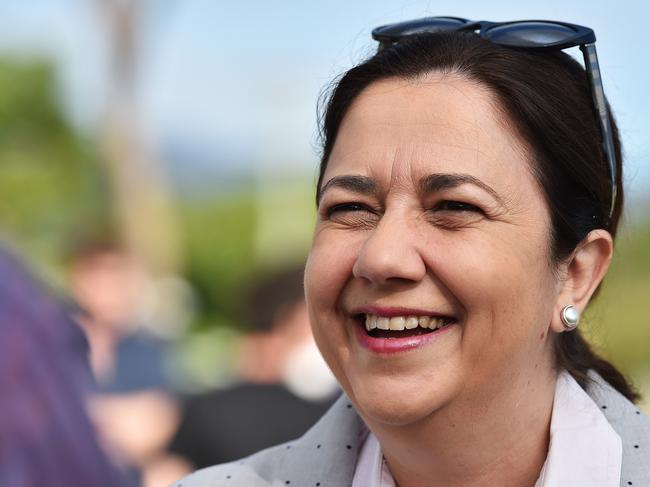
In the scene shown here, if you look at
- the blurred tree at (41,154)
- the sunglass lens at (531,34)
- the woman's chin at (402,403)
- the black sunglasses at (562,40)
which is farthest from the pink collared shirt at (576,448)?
the blurred tree at (41,154)

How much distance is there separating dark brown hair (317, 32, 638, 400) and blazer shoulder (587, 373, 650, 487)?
54 mm

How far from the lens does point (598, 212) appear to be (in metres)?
2.60

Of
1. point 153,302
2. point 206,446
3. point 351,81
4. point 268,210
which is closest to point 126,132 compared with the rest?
point 153,302

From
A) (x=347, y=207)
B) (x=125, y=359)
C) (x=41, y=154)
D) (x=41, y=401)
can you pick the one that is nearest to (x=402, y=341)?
(x=347, y=207)

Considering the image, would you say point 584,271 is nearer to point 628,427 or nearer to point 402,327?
point 628,427

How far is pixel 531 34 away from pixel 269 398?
2.77 m

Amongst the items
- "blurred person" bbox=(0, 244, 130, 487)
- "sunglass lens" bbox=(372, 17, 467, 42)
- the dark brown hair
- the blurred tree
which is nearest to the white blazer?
the dark brown hair

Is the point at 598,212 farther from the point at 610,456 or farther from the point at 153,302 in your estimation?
the point at 153,302

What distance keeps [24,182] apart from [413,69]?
30312mm

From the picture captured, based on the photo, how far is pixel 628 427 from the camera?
102 inches

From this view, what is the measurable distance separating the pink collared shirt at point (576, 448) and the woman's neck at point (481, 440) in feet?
0.15

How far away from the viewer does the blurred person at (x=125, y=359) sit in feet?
19.4

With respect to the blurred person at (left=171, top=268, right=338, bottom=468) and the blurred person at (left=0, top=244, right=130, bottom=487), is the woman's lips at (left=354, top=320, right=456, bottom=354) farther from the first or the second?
the blurred person at (left=171, top=268, right=338, bottom=468)

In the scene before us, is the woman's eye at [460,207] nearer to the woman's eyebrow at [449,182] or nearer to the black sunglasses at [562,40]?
the woman's eyebrow at [449,182]
